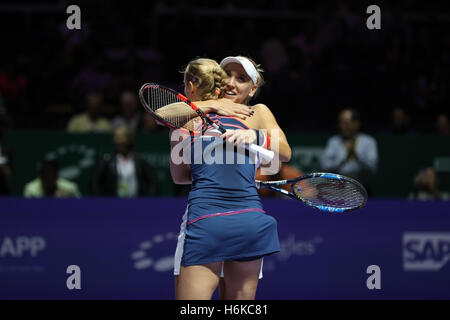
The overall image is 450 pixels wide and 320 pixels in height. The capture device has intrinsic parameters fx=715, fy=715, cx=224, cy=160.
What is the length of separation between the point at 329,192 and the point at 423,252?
330cm

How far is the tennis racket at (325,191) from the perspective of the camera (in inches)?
147

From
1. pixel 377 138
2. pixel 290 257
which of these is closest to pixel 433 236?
pixel 290 257

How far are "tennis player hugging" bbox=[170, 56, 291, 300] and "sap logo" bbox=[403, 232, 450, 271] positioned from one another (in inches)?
146

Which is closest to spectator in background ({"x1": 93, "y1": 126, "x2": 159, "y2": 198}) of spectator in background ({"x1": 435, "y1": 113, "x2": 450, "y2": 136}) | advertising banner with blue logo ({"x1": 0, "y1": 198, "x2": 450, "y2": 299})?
advertising banner with blue logo ({"x1": 0, "y1": 198, "x2": 450, "y2": 299})

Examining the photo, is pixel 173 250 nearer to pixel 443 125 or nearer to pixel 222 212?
pixel 222 212

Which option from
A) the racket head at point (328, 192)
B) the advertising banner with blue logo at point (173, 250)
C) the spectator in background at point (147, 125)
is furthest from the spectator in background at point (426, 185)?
the racket head at point (328, 192)

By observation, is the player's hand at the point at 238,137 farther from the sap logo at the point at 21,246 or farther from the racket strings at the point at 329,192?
the sap logo at the point at 21,246

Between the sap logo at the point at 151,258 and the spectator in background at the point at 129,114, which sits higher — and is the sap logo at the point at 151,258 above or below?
below

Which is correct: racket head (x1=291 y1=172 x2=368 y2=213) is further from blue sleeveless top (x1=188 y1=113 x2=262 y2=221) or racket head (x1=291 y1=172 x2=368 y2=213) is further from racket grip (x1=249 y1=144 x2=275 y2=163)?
blue sleeveless top (x1=188 y1=113 x2=262 y2=221)

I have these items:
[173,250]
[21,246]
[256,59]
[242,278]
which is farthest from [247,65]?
[256,59]

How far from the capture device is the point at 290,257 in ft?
22.1

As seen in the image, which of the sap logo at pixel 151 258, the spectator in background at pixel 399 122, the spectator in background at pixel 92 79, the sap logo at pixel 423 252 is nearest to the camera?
the sap logo at pixel 151 258

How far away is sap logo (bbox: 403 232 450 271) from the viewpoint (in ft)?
22.2

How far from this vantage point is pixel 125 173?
25.0ft
